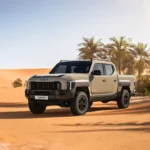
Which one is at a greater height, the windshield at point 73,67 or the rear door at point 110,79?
the windshield at point 73,67

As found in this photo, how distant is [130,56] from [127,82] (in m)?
26.8

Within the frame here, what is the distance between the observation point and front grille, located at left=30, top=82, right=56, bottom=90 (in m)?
11.8

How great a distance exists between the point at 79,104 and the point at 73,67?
166cm

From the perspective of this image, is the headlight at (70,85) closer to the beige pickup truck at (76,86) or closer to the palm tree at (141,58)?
the beige pickup truck at (76,86)

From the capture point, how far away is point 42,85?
1204 centimetres

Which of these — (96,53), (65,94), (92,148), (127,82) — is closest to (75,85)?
(65,94)

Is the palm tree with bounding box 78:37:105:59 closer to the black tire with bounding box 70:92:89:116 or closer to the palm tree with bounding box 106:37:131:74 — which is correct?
the palm tree with bounding box 106:37:131:74

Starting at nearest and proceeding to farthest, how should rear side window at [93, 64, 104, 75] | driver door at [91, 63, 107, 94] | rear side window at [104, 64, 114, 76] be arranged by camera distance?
driver door at [91, 63, 107, 94] < rear side window at [93, 64, 104, 75] < rear side window at [104, 64, 114, 76]

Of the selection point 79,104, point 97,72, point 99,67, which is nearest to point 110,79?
point 99,67

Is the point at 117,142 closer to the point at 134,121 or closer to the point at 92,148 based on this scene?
the point at 92,148

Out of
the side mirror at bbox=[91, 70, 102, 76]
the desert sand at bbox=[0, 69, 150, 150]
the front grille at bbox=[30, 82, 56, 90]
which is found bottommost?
the desert sand at bbox=[0, 69, 150, 150]

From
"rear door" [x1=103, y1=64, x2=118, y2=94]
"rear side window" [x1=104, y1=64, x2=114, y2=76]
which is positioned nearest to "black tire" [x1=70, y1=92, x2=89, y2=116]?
"rear door" [x1=103, y1=64, x2=118, y2=94]

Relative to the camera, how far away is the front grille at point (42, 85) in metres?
11.8

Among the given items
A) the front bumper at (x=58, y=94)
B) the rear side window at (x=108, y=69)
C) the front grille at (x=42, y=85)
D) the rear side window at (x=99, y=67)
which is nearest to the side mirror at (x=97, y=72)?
the rear side window at (x=99, y=67)
